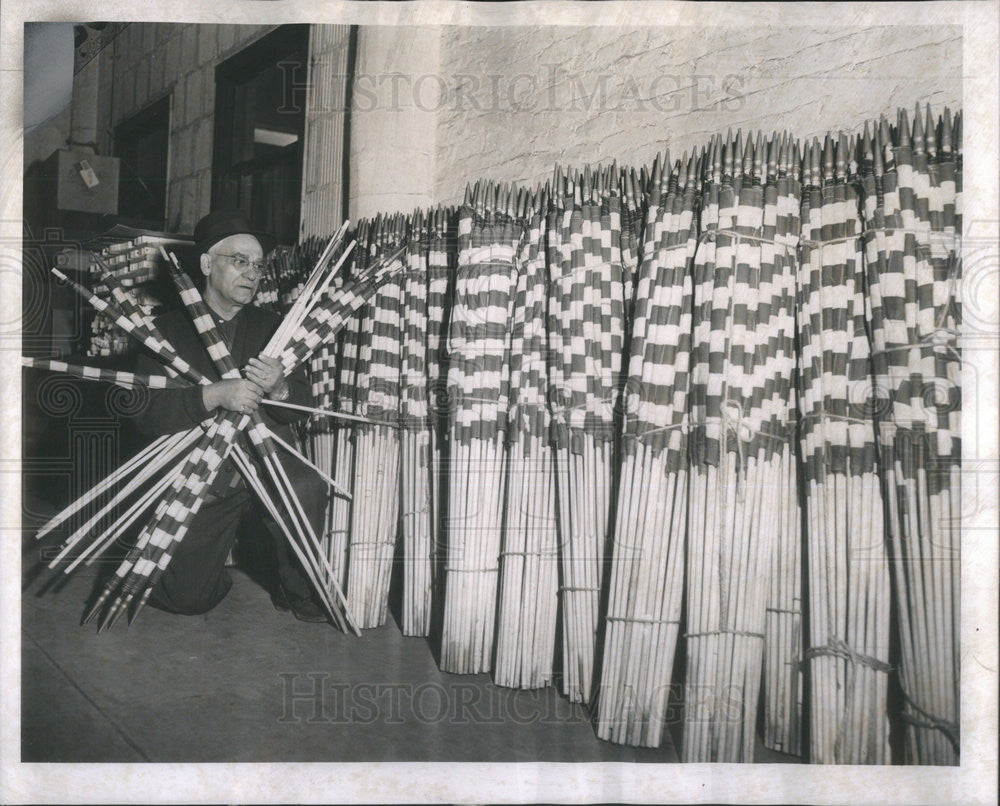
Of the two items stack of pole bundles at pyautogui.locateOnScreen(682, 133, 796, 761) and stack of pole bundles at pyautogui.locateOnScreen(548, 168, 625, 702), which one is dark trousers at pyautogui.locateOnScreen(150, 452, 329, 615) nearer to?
stack of pole bundles at pyautogui.locateOnScreen(548, 168, 625, 702)

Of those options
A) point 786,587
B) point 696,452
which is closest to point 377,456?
point 696,452

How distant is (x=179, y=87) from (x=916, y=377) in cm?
315

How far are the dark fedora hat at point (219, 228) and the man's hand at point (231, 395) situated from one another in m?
0.58

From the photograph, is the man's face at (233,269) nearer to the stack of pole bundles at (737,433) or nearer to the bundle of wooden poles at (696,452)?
the bundle of wooden poles at (696,452)

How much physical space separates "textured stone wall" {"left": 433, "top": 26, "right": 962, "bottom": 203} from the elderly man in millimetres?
988

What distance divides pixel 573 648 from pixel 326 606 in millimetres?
916

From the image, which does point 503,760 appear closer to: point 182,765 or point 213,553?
point 182,765

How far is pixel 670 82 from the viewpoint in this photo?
8.96 feet

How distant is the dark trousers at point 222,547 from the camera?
2.88 m

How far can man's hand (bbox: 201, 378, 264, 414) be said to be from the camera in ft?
9.34

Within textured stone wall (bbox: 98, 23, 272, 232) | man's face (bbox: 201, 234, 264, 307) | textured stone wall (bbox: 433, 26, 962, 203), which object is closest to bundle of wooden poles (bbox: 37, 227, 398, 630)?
man's face (bbox: 201, 234, 264, 307)

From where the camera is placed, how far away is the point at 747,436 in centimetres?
235

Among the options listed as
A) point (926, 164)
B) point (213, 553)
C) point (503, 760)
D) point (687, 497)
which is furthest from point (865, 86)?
point (213, 553)

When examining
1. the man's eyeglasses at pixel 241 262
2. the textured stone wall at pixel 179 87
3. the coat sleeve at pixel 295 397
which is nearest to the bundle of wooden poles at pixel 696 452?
the coat sleeve at pixel 295 397
